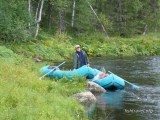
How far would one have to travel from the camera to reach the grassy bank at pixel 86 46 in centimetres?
2628

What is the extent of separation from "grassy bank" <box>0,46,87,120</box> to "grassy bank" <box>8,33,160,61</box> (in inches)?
448

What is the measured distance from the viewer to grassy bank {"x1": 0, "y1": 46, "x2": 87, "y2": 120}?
8.68 metres

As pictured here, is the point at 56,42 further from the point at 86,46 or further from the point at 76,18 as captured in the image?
the point at 76,18

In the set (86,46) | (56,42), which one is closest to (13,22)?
(56,42)

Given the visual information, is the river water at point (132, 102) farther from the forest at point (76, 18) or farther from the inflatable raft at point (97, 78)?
the forest at point (76, 18)

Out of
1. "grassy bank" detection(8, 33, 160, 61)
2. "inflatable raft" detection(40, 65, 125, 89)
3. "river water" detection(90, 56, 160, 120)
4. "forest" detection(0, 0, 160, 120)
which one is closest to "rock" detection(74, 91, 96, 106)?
"river water" detection(90, 56, 160, 120)

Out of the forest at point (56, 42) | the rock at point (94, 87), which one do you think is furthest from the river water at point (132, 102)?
the forest at point (56, 42)

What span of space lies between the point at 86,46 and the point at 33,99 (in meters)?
22.4

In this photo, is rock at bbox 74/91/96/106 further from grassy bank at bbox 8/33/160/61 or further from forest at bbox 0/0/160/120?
grassy bank at bbox 8/33/160/61

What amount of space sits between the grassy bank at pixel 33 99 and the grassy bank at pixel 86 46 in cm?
1137

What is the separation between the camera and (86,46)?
32.3m

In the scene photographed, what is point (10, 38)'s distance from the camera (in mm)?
25609

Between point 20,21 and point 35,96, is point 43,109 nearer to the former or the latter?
point 35,96

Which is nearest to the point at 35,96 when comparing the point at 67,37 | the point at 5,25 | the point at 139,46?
the point at 5,25
